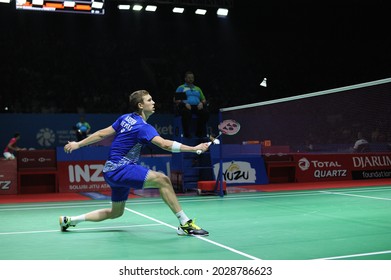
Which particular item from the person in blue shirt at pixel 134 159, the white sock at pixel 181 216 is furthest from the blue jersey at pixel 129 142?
the white sock at pixel 181 216

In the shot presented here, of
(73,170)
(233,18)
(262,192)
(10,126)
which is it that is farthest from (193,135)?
(233,18)

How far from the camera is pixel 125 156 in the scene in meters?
6.36

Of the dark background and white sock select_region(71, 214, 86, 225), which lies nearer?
white sock select_region(71, 214, 86, 225)

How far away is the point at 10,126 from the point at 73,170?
42.7 feet

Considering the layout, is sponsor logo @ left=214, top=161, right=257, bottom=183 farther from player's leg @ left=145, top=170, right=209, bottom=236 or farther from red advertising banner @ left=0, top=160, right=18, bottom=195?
player's leg @ left=145, top=170, right=209, bottom=236

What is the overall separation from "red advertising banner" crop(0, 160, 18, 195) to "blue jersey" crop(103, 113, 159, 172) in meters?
7.84

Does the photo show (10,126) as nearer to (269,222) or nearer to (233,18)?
(233,18)

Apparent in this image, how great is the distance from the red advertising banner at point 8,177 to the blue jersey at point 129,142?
25.7ft

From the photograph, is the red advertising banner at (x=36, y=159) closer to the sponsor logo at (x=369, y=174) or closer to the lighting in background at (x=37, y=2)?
the lighting in background at (x=37, y=2)

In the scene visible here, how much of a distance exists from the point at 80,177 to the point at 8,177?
191cm

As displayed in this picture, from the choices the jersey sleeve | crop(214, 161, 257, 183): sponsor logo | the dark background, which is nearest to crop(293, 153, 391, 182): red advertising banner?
crop(214, 161, 257, 183): sponsor logo

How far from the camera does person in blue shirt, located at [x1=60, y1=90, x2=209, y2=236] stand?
6191mm

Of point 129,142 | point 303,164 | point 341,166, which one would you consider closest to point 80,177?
point 303,164

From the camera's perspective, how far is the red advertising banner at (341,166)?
636 inches
